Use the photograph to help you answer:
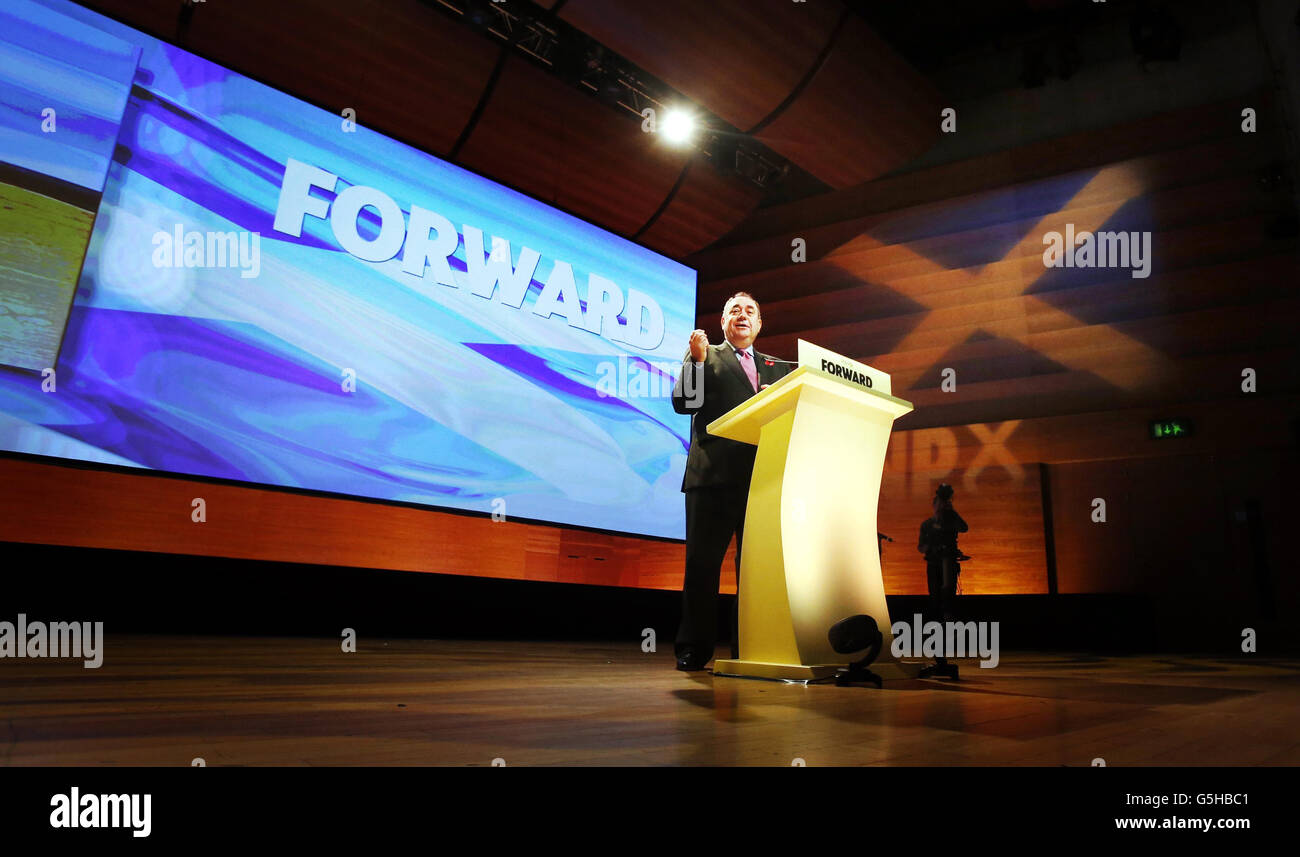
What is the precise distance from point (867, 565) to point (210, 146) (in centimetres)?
377

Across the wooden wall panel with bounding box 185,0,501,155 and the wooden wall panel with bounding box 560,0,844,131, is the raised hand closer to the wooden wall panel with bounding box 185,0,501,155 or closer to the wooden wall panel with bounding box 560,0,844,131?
the wooden wall panel with bounding box 560,0,844,131

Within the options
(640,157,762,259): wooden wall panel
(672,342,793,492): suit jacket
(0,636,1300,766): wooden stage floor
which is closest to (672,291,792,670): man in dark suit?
(672,342,793,492): suit jacket

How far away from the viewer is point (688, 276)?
609 centimetres

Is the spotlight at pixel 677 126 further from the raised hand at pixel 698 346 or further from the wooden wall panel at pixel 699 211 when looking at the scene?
the raised hand at pixel 698 346

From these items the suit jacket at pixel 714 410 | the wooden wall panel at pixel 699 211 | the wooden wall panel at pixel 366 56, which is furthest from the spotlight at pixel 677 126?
the suit jacket at pixel 714 410

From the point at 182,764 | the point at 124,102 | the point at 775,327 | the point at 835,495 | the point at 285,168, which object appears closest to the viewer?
the point at 182,764

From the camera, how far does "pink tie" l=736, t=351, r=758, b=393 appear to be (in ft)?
8.41

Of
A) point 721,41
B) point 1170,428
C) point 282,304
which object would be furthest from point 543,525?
point 1170,428

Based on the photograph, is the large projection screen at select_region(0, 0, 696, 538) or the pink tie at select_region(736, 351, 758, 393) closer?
the pink tie at select_region(736, 351, 758, 393)

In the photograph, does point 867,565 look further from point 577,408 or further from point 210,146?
point 210,146

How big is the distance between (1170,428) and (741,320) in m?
4.16

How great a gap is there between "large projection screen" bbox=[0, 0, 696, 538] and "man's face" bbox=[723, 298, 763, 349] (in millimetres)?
2358

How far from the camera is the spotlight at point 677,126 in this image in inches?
219
